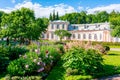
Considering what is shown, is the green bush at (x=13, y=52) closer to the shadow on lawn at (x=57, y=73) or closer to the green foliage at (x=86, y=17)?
the shadow on lawn at (x=57, y=73)

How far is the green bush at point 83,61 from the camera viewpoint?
1229 cm

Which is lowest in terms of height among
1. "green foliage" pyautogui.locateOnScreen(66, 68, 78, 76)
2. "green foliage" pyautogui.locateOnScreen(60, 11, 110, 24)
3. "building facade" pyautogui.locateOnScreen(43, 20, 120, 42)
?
"green foliage" pyautogui.locateOnScreen(66, 68, 78, 76)

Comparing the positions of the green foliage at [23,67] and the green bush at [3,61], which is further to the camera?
the green bush at [3,61]

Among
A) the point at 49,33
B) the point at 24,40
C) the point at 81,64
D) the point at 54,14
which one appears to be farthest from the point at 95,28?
the point at 81,64

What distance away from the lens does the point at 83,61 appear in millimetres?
12375

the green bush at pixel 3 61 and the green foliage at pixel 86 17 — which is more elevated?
the green foliage at pixel 86 17

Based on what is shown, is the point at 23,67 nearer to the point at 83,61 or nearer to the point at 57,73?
the point at 57,73

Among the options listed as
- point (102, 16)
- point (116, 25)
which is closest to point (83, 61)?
point (116, 25)

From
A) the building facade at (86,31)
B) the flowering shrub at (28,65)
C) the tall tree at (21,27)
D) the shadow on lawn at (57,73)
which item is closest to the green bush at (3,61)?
the flowering shrub at (28,65)

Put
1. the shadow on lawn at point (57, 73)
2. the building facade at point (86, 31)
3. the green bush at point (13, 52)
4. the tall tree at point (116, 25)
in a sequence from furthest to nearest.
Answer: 1. the building facade at point (86, 31)
2. the tall tree at point (116, 25)
3. the green bush at point (13, 52)
4. the shadow on lawn at point (57, 73)

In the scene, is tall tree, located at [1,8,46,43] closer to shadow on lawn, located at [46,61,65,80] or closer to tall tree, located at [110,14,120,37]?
tall tree, located at [110,14,120,37]

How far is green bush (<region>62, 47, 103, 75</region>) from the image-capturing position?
12.3 m

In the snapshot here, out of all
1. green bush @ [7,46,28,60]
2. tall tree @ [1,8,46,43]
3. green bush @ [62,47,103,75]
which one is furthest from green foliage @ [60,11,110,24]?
green bush @ [62,47,103,75]

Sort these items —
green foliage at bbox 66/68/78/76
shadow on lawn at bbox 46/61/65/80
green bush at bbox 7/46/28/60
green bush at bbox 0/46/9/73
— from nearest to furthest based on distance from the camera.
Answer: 1. shadow on lawn at bbox 46/61/65/80
2. green foliage at bbox 66/68/78/76
3. green bush at bbox 0/46/9/73
4. green bush at bbox 7/46/28/60
